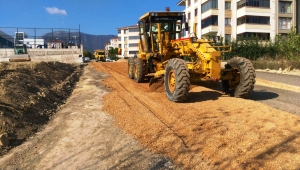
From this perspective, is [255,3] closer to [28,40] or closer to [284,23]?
[284,23]

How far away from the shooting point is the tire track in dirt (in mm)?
4176

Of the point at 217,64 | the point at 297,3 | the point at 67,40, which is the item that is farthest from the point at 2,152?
the point at 297,3

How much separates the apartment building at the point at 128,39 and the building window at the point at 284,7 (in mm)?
68656

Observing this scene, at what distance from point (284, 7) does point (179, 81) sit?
45409 millimetres

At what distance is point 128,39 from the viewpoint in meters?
114

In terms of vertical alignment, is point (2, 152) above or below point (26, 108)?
below

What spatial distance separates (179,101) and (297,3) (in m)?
47.6

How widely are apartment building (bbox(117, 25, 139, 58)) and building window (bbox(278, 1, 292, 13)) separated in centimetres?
6866

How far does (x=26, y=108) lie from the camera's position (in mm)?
7344

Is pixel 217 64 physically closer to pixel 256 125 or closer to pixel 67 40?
pixel 256 125

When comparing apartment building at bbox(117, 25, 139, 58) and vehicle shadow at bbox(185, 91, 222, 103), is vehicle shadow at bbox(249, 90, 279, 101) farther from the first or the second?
apartment building at bbox(117, 25, 139, 58)

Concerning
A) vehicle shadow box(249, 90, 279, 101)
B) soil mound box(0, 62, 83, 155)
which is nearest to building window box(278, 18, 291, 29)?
vehicle shadow box(249, 90, 279, 101)

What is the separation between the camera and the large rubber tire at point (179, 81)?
26.4 ft

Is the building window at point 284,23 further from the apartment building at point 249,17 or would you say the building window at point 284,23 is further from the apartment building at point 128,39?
the apartment building at point 128,39
